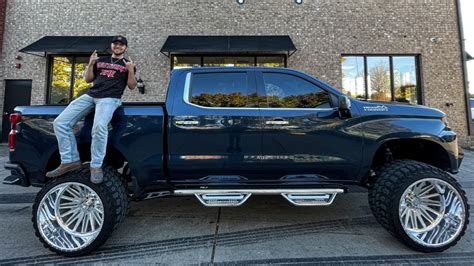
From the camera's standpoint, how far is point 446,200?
2.91 metres

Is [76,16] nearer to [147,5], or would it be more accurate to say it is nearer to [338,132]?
A: [147,5]

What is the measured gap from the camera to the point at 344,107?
299 cm

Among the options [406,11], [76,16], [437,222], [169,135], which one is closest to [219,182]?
[169,135]

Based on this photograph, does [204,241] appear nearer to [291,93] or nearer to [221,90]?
[221,90]

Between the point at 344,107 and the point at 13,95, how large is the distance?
12217 mm

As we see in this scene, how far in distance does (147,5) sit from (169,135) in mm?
8957

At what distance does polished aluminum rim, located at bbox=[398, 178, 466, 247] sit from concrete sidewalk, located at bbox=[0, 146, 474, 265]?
187 millimetres

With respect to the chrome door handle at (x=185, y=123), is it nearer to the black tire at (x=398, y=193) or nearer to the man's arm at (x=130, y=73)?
the man's arm at (x=130, y=73)

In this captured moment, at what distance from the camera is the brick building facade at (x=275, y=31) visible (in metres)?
9.94

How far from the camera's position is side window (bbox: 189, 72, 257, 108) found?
3.21m

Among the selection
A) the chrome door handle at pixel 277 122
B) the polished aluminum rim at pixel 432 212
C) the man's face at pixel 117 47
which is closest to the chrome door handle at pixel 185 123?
the chrome door handle at pixel 277 122

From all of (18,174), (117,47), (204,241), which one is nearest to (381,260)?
(204,241)

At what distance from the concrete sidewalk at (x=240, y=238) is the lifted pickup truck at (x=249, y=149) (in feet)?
1.22

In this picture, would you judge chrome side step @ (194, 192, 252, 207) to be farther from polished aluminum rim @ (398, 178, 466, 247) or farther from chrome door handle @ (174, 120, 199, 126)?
polished aluminum rim @ (398, 178, 466, 247)
